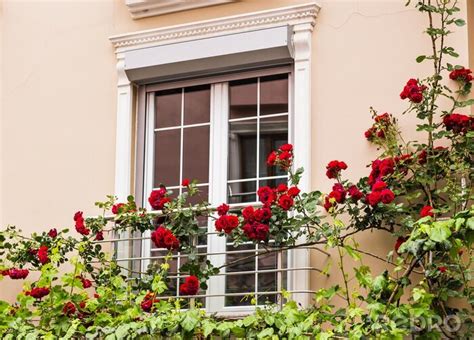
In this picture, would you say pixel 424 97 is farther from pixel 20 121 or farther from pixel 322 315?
pixel 20 121

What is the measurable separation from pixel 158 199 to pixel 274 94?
143 cm

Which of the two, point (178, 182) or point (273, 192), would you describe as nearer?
point (273, 192)

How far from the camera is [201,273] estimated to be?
397 inches

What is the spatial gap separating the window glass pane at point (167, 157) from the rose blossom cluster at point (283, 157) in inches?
57.8

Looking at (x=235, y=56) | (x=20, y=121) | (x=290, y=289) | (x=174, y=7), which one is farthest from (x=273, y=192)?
(x=20, y=121)

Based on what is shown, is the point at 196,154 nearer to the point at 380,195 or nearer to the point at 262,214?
the point at 262,214

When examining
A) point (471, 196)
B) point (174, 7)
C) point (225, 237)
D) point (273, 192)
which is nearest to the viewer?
point (471, 196)

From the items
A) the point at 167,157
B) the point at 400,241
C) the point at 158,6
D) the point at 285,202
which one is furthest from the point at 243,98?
the point at 400,241

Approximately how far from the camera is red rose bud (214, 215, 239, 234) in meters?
9.71

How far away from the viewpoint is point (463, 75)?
9.64m

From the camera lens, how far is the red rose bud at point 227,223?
31.9 feet

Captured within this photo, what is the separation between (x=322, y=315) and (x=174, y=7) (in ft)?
11.2

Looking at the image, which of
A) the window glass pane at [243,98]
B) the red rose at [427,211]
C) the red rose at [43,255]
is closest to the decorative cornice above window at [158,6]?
the window glass pane at [243,98]

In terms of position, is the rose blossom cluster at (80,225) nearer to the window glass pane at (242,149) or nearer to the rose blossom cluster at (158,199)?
the rose blossom cluster at (158,199)
